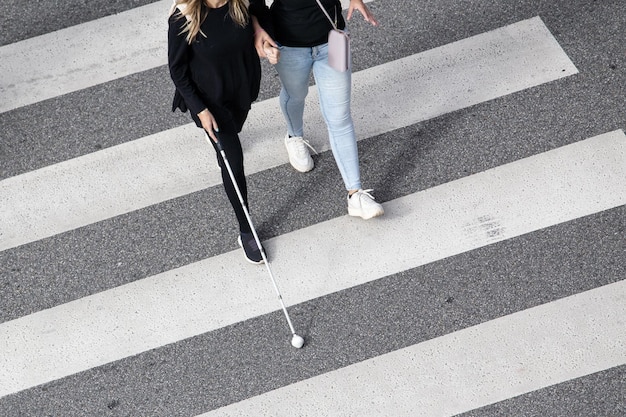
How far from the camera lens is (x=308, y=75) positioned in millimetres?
5445

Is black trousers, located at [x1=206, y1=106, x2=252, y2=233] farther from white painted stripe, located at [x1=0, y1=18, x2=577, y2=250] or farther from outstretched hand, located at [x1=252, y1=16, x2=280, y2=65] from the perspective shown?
white painted stripe, located at [x1=0, y1=18, x2=577, y2=250]

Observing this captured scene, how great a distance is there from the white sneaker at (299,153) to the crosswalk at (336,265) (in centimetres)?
9

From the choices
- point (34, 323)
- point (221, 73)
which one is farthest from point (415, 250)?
point (34, 323)

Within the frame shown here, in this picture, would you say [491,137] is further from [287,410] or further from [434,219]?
[287,410]

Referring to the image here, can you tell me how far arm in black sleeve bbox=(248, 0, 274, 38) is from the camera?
16.0 feet

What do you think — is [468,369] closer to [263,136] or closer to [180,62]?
[263,136]

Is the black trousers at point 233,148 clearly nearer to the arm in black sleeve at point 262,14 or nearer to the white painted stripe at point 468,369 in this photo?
the arm in black sleeve at point 262,14

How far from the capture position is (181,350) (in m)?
5.56

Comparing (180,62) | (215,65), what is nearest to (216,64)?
(215,65)

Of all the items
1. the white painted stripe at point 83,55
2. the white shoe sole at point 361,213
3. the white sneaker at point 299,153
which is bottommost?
the white shoe sole at point 361,213

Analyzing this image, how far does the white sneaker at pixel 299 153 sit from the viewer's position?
603 centimetres

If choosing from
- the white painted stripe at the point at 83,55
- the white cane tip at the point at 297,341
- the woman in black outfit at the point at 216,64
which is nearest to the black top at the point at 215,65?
the woman in black outfit at the point at 216,64

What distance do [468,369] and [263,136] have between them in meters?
2.03

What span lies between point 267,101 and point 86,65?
1298 mm
